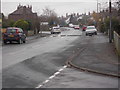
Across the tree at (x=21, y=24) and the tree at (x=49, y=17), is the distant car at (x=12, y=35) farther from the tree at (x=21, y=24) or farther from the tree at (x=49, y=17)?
the tree at (x=49, y=17)

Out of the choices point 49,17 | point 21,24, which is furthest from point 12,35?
point 49,17

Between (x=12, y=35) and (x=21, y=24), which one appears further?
(x=21, y=24)

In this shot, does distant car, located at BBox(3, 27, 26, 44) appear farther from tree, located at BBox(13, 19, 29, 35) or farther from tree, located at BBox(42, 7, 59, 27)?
tree, located at BBox(42, 7, 59, 27)

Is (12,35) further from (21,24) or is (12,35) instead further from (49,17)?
(49,17)

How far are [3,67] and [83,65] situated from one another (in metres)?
3.36

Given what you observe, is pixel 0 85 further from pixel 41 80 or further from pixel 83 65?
pixel 83 65

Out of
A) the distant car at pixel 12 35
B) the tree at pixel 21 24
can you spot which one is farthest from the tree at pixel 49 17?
the distant car at pixel 12 35

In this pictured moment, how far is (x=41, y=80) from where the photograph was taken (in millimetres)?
10938

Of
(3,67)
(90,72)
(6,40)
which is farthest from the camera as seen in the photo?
(6,40)

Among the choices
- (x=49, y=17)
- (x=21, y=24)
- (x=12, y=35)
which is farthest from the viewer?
(x=49, y=17)

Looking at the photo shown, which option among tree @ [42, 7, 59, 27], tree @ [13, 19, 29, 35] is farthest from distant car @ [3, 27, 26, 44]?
tree @ [42, 7, 59, 27]

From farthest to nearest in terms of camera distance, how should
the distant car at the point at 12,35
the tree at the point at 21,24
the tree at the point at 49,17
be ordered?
the tree at the point at 49,17 < the tree at the point at 21,24 < the distant car at the point at 12,35

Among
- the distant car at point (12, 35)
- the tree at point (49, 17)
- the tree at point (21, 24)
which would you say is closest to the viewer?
the distant car at point (12, 35)

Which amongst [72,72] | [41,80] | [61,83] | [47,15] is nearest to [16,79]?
[41,80]
